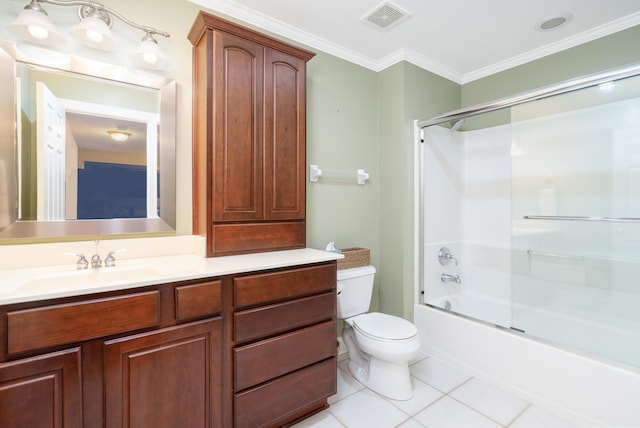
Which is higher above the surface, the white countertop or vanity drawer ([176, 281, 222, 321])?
the white countertop

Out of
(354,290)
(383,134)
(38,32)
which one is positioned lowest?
(354,290)

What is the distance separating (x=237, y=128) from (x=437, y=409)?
202cm

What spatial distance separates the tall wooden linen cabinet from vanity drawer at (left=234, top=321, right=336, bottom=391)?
0.56m

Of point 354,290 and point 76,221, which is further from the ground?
point 76,221

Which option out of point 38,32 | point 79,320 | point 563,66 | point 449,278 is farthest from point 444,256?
point 38,32

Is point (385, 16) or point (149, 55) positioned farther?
point (385, 16)

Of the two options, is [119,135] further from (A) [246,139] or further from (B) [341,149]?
(B) [341,149]

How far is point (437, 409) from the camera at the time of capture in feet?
5.84

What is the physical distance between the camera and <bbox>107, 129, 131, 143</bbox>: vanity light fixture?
1631 millimetres

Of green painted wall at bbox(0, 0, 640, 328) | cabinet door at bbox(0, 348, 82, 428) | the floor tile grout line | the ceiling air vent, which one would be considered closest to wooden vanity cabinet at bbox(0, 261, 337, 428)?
cabinet door at bbox(0, 348, 82, 428)

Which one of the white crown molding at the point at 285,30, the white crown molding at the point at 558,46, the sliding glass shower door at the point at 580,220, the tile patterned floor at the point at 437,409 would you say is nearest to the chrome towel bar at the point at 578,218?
the sliding glass shower door at the point at 580,220

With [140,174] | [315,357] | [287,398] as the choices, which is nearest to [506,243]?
[315,357]

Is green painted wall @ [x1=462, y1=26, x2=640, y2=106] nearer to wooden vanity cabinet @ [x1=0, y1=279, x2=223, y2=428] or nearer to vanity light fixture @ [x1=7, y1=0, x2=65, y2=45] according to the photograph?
wooden vanity cabinet @ [x1=0, y1=279, x2=223, y2=428]

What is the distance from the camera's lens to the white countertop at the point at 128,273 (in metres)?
1.06
